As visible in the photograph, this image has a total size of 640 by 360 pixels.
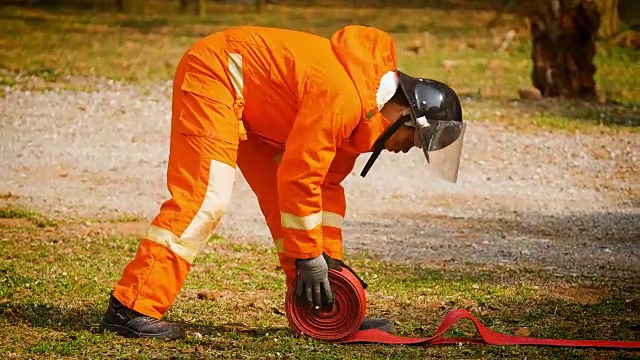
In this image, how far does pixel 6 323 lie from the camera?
19.4ft

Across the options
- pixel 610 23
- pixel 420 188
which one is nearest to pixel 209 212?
pixel 420 188

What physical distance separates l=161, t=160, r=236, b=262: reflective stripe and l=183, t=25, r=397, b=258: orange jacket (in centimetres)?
24

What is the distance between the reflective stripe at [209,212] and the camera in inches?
214

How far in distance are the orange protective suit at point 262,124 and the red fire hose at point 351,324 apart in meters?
0.31

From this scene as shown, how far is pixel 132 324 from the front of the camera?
5516mm

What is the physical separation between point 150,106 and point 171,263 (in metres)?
8.66

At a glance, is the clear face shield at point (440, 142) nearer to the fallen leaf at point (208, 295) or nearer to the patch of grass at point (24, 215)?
the fallen leaf at point (208, 295)

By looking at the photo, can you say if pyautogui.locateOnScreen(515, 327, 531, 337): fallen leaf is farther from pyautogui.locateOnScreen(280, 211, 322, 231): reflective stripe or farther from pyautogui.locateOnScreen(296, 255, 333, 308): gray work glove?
pyautogui.locateOnScreen(280, 211, 322, 231): reflective stripe

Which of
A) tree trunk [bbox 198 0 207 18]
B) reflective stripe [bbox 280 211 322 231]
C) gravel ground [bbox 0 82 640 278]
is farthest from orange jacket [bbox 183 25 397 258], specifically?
tree trunk [bbox 198 0 207 18]

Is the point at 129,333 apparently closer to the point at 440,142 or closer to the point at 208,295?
the point at 208,295

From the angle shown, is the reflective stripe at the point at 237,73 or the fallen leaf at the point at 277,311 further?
the fallen leaf at the point at 277,311

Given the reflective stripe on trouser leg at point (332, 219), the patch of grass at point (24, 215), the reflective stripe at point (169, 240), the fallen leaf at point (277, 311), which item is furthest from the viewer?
the patch of grass at point (24, 215)

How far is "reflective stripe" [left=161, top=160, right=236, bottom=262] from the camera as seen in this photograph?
17.8 ft

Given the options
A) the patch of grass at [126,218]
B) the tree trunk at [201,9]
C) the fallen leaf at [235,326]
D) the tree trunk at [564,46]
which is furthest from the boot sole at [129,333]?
the tree trunk at [201,9]
